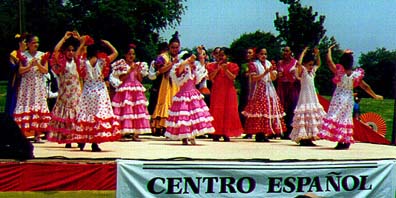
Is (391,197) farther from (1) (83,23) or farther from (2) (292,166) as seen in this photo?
(1) (83,23)

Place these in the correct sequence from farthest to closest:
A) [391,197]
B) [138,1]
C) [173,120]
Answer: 1. [138,1]
2. [173,120]
3. [391,197]

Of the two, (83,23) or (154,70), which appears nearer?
(154,70)

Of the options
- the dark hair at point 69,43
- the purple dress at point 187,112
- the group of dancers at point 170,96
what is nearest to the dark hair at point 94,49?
the group of dancers at point 170,96

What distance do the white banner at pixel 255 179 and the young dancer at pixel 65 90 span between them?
12.5ft

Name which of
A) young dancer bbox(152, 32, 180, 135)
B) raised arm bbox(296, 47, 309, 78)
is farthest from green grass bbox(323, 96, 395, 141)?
raised arm bbox(296, 47, 309, 78)

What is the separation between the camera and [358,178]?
7617mm

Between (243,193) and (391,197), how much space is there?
1386 mm

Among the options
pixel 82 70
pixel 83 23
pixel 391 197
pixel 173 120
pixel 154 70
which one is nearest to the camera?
pixel 391 197

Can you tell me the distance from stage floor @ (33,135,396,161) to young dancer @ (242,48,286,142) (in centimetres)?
22

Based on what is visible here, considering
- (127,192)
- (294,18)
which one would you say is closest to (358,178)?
(127,192)

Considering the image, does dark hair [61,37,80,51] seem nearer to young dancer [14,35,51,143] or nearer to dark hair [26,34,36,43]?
young dancer [14,35,51,143]

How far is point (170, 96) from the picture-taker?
13.8m

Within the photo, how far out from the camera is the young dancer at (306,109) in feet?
40.4

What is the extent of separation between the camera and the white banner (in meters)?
7.24
